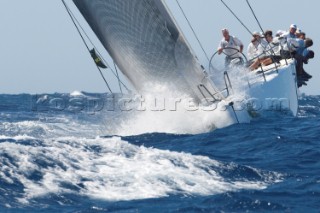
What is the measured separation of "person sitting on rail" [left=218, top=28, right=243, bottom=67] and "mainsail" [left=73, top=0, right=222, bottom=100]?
1.98 m

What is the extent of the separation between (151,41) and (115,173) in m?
5.42

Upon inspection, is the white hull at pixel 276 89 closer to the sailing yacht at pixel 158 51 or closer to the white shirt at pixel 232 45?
the sailing yacht at pixel 158 51

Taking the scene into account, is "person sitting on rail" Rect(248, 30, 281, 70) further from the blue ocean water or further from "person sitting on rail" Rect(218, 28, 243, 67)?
the blue ocean water

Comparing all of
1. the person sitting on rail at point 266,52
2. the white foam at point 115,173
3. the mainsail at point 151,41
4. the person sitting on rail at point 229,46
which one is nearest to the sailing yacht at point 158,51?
the mainsail at point 151,41

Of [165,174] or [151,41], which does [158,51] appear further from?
[165,174]

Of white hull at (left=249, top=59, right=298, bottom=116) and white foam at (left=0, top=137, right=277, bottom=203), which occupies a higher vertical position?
white hull at (left=249, top=59, right=298, bottom=116)

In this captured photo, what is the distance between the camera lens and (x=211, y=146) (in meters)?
11.4

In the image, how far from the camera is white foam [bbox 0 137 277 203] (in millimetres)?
7699

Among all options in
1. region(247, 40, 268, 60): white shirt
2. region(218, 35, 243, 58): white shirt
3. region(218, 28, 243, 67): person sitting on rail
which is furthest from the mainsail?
region(247, 40, 268, 60): white shirt

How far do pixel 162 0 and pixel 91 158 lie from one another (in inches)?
187

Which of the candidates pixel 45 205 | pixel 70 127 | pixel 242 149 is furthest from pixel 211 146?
pixel 70 127

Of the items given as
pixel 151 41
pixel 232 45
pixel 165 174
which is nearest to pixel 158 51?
pixel 151 41

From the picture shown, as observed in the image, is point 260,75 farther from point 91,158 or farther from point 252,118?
point 91,158

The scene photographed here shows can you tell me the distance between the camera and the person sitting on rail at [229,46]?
15402 mm
